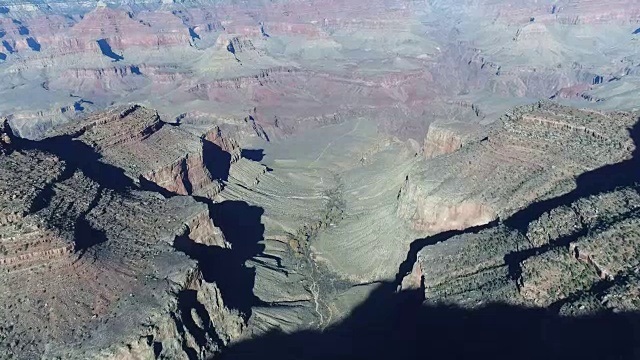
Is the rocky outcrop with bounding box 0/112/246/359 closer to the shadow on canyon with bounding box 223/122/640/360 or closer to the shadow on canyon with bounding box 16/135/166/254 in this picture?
the shadow on canyon with bounding box 16/135/166/254

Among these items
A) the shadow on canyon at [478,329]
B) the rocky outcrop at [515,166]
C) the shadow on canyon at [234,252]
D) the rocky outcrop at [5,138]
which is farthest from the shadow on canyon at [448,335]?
the rocky outcrop at [5,138]

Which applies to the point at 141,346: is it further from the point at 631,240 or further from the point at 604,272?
the point at 631,240

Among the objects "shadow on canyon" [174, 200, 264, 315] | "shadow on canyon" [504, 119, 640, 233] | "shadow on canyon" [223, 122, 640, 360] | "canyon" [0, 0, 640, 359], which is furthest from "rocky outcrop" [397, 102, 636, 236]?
"shadow on canyon" [174, 200, 264, 315]

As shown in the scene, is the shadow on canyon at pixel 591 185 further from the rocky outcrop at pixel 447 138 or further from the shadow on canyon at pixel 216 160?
the shadow on canyon at pixel 216 160

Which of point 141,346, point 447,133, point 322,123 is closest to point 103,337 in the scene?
point 141,346

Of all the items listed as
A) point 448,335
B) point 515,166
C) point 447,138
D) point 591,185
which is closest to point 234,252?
point 448,335
